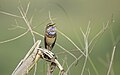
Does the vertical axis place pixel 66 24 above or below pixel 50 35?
below

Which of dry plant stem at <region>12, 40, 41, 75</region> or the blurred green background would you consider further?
the blurred green background

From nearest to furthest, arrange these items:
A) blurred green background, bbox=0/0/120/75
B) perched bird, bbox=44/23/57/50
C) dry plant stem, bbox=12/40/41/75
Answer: dry plant stem, bbox=12/40/41/75, perched bird, bbox=44/23/57/50, blurred green background, bbox=0/0/120/75

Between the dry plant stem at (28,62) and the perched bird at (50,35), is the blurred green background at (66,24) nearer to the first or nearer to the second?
the perched bird at (50,35)

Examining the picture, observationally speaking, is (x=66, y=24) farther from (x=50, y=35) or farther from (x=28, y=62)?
(x=28, y=62)

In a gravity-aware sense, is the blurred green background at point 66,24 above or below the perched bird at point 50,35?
below

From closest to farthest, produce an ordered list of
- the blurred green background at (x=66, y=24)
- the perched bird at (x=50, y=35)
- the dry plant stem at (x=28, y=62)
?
the dry plant stem at (x=28, y=62), the perched bird at (x=50, y=35), the blurred green background at (x=66, y=24)

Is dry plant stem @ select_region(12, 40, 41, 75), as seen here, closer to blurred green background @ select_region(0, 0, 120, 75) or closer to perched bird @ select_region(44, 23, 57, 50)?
perched bird @ select_region(44, 23, 57, 50)

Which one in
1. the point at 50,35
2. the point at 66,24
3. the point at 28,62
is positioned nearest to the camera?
the point at 28,62

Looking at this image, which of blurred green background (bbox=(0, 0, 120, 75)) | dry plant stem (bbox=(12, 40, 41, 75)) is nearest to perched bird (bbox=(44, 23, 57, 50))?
dry plant stem (bbox=(12, 40, 41, 75))

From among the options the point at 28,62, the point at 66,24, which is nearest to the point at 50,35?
the point at 28,62

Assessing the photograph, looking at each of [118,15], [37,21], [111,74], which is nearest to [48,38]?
[111,74]

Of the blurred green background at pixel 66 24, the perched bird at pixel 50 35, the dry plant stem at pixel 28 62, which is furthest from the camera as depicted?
the blurred green background at pixel 66 24

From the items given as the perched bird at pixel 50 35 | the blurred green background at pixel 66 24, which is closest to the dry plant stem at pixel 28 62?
the perched bird at pixel 50 35
